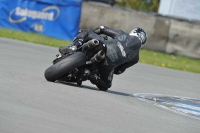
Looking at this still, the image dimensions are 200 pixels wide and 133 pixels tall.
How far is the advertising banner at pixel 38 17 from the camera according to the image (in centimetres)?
2044

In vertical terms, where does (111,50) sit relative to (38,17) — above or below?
above

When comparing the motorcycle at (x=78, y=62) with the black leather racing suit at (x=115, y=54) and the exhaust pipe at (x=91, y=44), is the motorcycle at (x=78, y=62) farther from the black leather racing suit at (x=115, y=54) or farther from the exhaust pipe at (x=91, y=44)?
the black leather racing suit at (x=115, y=54)

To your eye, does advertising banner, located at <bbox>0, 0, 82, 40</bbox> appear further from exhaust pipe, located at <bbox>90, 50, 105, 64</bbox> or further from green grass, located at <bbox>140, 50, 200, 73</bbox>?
exhaust pipe, located at <bbox>90, 50, 105, 64</bbox>

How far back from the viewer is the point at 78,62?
839 cm

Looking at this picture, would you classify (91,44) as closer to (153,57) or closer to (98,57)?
(98,57)

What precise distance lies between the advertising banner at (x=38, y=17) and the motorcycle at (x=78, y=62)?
11.9 meters

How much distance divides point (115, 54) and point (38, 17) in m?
12.0

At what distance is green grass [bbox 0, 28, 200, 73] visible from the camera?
1735cm

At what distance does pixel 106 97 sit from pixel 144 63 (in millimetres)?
8544

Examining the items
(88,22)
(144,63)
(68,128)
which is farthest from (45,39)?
(68,128)

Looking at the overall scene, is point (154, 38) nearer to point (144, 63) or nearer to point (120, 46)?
point (144, 63)

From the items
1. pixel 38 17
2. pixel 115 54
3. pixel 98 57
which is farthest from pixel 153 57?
pixel 98 57

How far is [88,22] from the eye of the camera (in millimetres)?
20781

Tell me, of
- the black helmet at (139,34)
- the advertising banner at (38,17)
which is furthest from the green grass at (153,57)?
the black helmet at (139,34)
